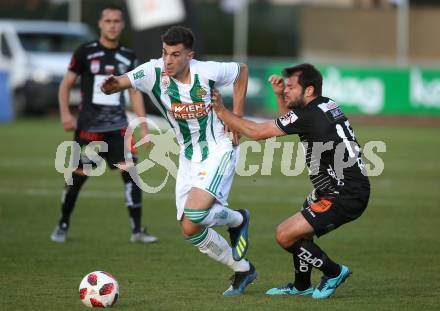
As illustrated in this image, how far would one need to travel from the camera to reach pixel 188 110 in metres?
8.22

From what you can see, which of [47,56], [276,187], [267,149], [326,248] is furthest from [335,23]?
[326,248]

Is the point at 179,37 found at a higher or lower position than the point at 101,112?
higher

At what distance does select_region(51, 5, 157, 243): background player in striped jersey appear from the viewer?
10.8 metres

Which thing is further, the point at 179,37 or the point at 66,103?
the point at 66,103

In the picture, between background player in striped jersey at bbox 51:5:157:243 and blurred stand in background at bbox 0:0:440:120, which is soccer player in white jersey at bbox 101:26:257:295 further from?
blurred stand in background at bbox 0:0:440:120

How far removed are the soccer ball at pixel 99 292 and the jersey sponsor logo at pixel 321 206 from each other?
168 cm

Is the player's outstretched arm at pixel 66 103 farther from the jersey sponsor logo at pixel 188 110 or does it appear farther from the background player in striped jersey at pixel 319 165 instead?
the background player in striped jersey at pixel 319 165

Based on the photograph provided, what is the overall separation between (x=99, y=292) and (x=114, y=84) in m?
1.85

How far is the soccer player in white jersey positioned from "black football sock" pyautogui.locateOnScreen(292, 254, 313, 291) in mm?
407

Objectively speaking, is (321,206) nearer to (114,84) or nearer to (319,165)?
(319,165)

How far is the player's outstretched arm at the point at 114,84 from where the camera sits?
8188mm

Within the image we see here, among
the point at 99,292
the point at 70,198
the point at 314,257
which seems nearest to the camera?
the point at 99,292

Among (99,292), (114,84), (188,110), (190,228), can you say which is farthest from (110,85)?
(99,292)

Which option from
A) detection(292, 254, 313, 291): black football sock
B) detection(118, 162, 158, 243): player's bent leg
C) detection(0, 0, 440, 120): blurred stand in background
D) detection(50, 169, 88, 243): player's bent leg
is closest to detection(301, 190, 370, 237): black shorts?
detection(292, 254, 313, 291): black football sock
